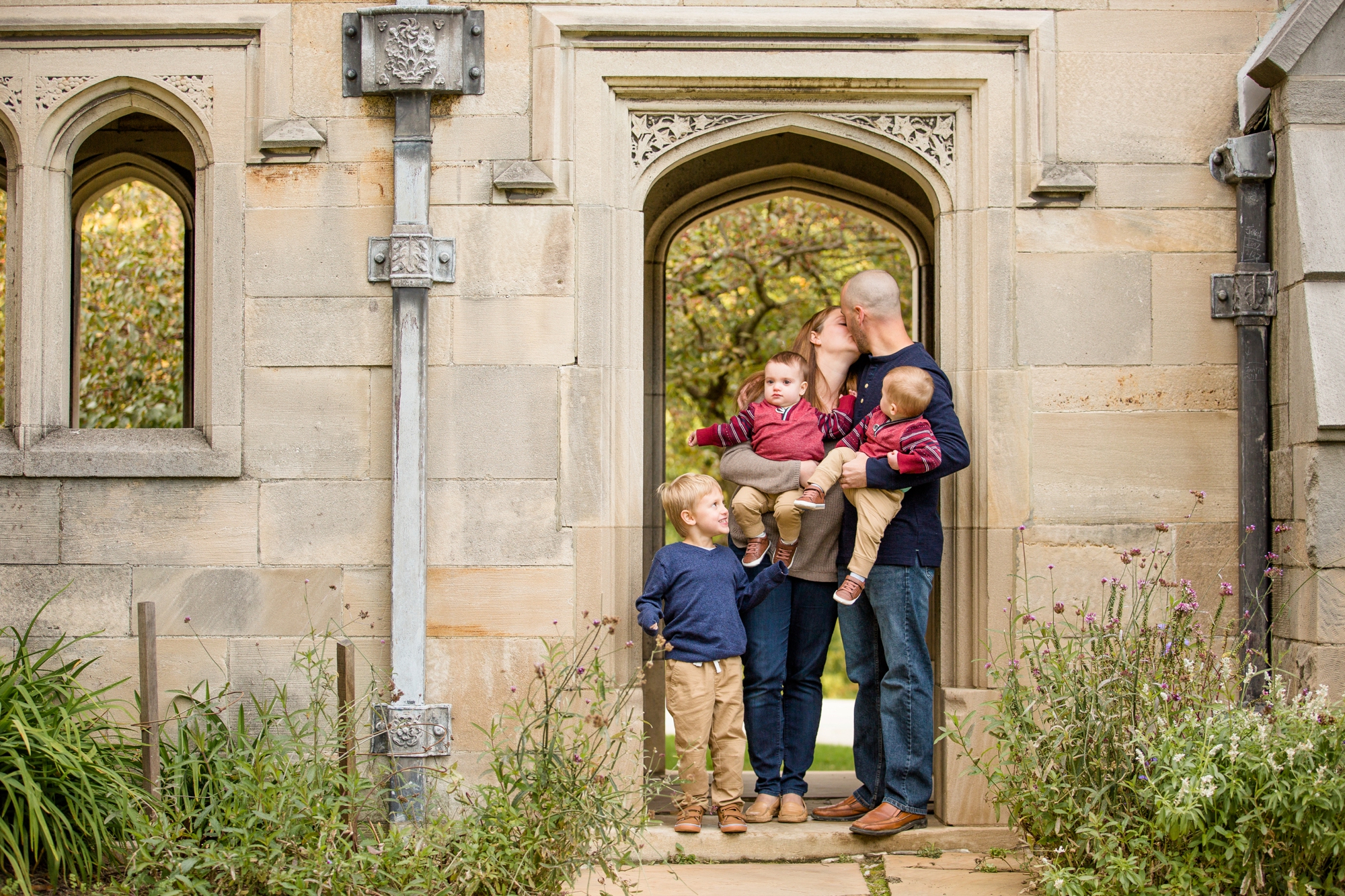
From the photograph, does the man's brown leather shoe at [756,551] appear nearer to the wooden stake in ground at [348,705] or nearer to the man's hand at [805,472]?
the man's hand at [805,472]

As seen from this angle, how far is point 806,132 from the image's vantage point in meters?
5.18

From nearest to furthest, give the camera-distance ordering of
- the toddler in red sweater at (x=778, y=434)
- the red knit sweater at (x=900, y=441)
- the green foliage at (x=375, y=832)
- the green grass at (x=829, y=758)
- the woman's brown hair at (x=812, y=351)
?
the green foliage at (x=375, y=832) < the red knit sweater at (x=900, y=441) < the toddler in red sweater at (x=778, y=434) < the woman's brown hair at (x=812, y=351) < the green grass at (x=829, y=758)

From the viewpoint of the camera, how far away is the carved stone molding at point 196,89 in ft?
16.6

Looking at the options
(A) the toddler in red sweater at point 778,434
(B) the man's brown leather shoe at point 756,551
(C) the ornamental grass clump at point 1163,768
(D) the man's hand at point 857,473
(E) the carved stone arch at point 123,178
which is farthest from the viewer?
(E) the carved stone arch at point 123,178

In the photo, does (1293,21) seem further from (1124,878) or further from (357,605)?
(357,605)

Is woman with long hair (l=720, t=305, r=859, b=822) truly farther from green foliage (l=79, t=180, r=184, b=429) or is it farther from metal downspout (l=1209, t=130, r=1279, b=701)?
green foliage (l=79, t=180, r=184, b=429)

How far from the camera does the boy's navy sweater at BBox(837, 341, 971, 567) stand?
4.51m

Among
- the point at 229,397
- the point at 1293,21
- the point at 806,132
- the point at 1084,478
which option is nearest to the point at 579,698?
the point at 229,397

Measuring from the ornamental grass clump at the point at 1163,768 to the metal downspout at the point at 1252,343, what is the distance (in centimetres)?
47

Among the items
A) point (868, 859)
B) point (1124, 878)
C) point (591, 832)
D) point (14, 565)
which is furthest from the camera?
point (14, 565)

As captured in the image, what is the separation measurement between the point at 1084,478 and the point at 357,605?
3.01 meters

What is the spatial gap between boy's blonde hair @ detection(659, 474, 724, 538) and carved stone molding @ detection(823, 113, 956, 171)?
1679 mm

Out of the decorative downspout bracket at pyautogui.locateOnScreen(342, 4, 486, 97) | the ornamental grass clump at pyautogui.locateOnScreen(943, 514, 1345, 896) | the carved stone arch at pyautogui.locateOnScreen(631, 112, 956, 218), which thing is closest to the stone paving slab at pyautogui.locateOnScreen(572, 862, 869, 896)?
the ornamental grass clump at pyautogui.locateOnScreen(943, 514, 1345, 896)

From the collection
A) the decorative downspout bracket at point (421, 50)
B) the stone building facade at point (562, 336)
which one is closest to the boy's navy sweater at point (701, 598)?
the stone building facade at point (562, 336)
